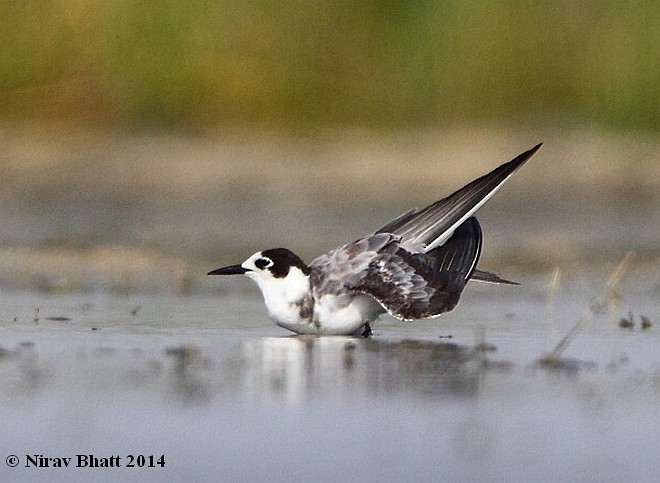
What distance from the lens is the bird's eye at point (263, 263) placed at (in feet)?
30.6

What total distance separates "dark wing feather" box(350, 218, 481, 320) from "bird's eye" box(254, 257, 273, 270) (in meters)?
0.51

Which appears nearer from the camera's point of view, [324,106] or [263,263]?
[263,263]

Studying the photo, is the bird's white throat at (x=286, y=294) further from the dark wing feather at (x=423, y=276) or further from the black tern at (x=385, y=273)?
the dark wing feather at (x=423, y=276)

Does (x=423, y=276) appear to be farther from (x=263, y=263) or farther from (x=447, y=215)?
(x=263, y=263)

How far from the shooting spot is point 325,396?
7.06 m

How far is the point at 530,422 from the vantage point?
6.60 m

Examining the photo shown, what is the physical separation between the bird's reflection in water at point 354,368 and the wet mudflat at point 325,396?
12 millimetres

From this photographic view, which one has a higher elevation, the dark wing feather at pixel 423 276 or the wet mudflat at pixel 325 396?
the dark wing feather at pixel 423 276

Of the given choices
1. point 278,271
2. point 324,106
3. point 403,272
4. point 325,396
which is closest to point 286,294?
point 278,271

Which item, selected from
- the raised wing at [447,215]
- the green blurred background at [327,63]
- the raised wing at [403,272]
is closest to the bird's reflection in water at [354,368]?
the raised wing at [403,272]

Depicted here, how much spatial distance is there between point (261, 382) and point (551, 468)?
1.87 metres

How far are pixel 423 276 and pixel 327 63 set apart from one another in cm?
683

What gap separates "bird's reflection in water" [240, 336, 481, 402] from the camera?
7.21 metres

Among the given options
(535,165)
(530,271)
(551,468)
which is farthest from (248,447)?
(535,165)
